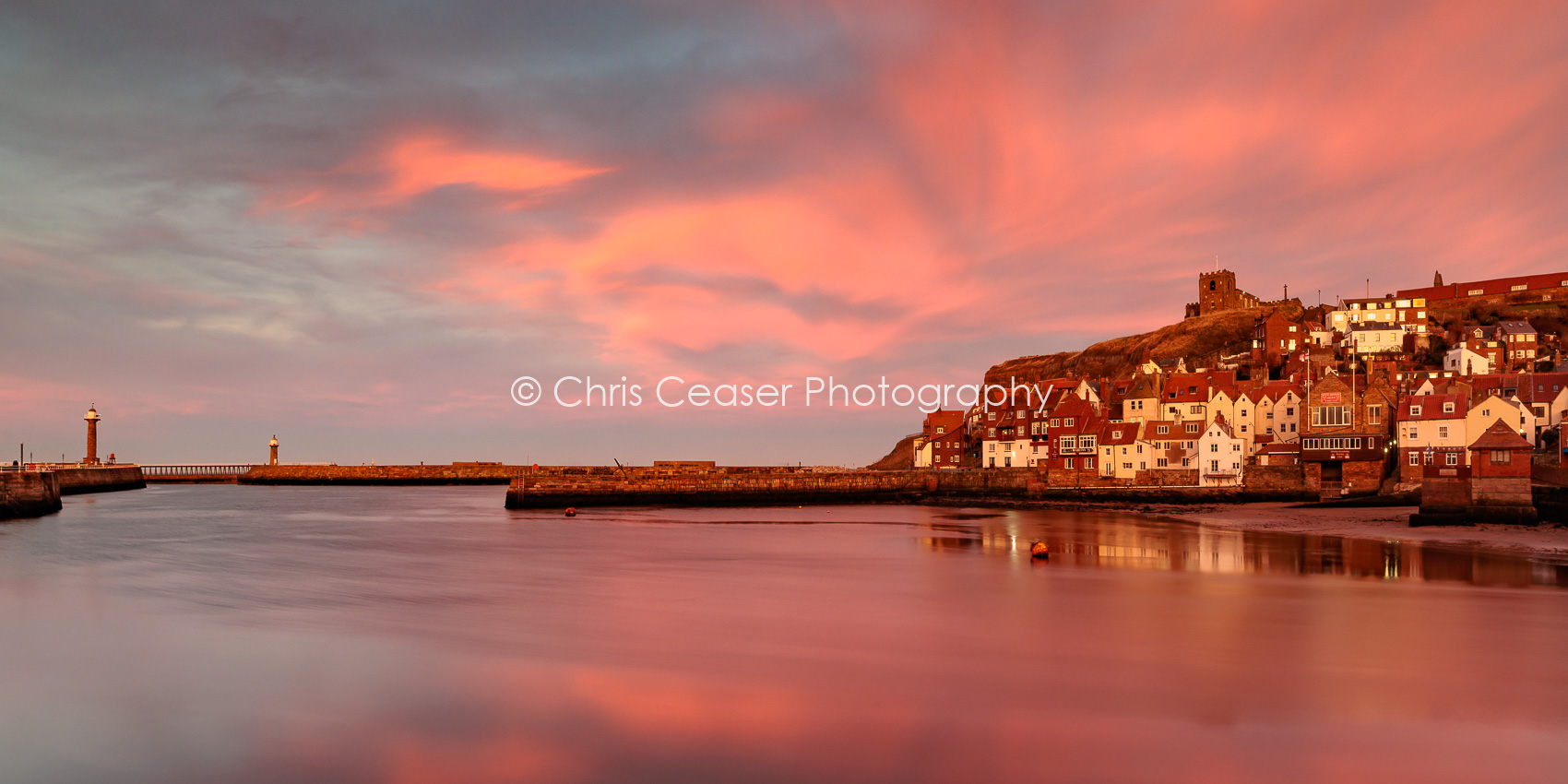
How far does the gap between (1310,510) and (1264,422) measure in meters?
18.5

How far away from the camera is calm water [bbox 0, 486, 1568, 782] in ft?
35.5

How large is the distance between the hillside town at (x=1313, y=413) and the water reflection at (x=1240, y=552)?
9.14m

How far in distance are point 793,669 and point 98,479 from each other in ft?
305

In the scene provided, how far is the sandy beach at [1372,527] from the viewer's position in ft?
101

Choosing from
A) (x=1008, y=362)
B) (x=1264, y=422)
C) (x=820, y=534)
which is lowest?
(x=820, y=534)

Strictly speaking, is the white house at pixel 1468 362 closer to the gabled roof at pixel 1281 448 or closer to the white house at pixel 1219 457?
the gabled roof at pixel 1281 448

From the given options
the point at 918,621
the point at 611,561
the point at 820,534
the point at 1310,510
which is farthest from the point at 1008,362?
the point at 918,621

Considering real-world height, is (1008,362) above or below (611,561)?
above

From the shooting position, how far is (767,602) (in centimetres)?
2239

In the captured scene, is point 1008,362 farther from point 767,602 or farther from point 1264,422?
point 767,602

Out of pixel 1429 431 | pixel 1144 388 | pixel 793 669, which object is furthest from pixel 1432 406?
pixel 793 669

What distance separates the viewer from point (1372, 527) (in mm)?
38406

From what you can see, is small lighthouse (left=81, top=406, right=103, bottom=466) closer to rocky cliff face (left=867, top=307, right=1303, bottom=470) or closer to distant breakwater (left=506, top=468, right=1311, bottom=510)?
distant breakwater (left=506, top=468, right=1311, bottom=510)

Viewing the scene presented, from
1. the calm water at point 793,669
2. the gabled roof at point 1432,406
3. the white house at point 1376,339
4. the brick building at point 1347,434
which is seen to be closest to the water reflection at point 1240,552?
the calm water at point 793,669
